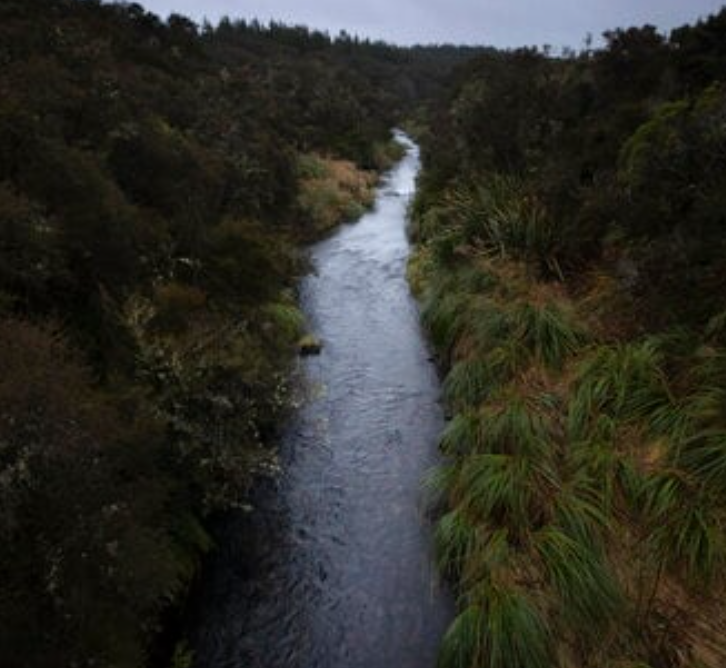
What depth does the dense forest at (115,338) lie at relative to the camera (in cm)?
527

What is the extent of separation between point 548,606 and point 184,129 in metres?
15.4

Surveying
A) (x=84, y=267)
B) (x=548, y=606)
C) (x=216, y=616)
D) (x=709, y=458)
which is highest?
(x=84, y=267)

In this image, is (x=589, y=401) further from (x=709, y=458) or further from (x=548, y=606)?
(x=548, y=606)

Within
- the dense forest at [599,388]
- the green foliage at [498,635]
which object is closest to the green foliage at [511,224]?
the dense forest at [599,388]

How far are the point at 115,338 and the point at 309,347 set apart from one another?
6820 mm

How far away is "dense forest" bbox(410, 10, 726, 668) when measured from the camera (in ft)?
21.4

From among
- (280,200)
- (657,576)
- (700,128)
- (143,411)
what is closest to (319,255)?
(280,200)

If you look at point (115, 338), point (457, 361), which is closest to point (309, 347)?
point (457, 361)

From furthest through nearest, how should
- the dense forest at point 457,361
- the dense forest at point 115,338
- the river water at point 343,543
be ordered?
the river water at point 343,543 < the dense forest at point 457,361 < the dense forest at point 115,338

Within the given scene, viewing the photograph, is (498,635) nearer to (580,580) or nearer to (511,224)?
(580,580)

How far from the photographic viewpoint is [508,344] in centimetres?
1122

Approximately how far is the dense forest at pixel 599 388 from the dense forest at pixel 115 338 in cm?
286

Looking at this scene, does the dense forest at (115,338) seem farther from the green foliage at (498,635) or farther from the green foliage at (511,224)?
the green foliage at (511,224)

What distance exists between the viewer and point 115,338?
8859mm
